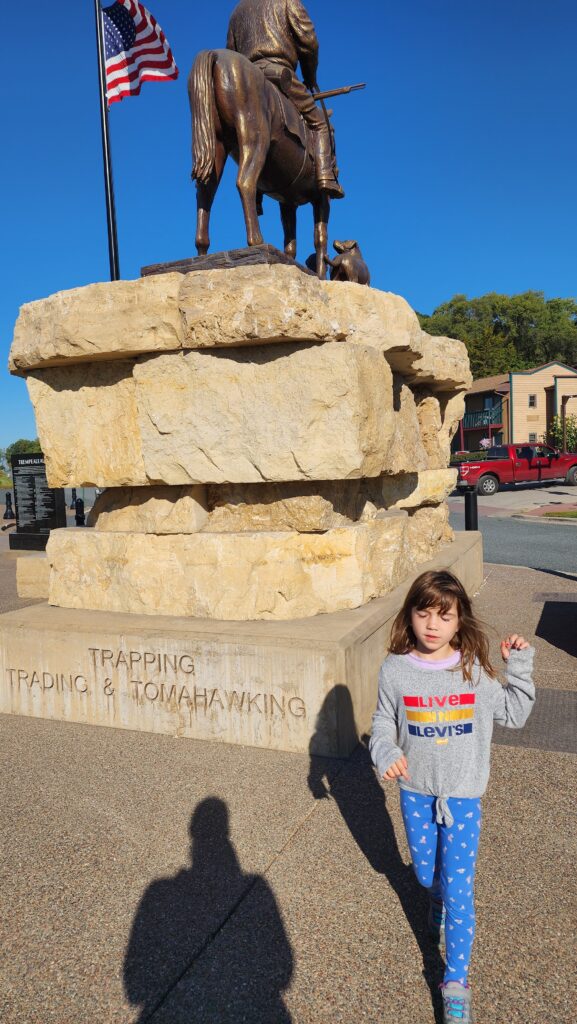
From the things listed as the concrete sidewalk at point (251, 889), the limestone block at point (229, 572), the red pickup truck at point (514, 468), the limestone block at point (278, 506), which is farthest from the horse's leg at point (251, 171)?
the red pickup truck at point (514, 468)

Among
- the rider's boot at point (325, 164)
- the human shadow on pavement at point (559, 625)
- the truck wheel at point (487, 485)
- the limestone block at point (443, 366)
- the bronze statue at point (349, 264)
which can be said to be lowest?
the human shadow on pavement at point (559, 625)

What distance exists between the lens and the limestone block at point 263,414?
12.0 ft

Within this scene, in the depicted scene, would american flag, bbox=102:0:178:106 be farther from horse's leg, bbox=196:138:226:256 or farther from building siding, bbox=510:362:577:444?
building siding, bbox=510:362:577:444

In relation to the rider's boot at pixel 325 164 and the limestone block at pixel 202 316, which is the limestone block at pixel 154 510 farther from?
the rider's boot at pixel 325 164

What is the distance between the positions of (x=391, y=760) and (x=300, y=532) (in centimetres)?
223

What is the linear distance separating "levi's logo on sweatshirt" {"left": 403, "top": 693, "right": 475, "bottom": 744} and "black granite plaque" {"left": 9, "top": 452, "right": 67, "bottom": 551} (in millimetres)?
9273

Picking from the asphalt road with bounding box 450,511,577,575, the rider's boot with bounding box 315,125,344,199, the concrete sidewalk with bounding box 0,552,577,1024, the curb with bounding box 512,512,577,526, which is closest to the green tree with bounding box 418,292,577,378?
the curb with bounding box 512,512,577,526

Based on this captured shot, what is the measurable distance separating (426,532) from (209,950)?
454 cm

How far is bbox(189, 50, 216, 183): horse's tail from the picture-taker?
12.7 ft

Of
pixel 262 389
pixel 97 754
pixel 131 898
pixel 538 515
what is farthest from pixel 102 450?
pixel 538 515

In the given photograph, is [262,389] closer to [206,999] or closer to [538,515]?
[206,999]

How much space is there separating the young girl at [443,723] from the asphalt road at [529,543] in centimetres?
680

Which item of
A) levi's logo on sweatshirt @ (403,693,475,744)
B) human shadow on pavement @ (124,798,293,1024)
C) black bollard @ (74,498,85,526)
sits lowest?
human shadow on pavement @ (124,798,293,1024)

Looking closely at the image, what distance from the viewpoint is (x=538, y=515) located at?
1584 cm
